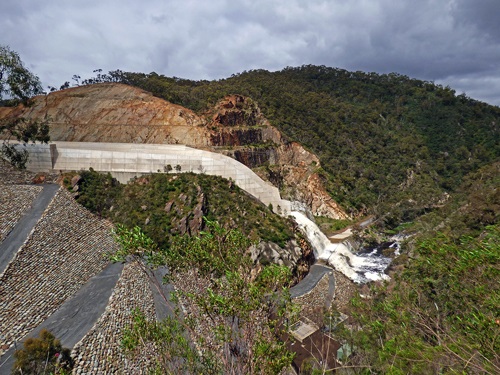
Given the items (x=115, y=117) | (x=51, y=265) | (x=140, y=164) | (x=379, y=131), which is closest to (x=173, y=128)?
(x=115, y=117)

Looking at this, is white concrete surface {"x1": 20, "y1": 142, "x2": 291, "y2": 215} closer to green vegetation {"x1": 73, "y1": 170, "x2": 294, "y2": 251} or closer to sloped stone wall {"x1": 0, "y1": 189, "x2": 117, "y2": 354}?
green vegetation {"x1": 73, "y1": 170, "x2": 294, "y2": 251}

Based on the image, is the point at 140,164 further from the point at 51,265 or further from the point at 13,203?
the point at 51,265

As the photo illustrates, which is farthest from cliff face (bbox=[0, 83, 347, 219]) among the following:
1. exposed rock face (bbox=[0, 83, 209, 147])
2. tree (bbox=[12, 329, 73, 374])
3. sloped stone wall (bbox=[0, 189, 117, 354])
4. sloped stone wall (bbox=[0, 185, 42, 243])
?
tree (bbox=[12, 329, 73, 374])

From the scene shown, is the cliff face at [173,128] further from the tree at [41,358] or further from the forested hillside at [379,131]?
the tree at [41,358]

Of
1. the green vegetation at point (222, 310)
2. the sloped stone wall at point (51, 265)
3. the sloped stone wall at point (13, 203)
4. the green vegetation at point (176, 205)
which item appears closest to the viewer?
the green vegetation at point (222, 310)

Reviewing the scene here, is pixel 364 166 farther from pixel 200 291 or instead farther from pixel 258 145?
pixel 200 291

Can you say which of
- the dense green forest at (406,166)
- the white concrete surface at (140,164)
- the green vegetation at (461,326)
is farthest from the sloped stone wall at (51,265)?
the dense green forest at (406,166)
